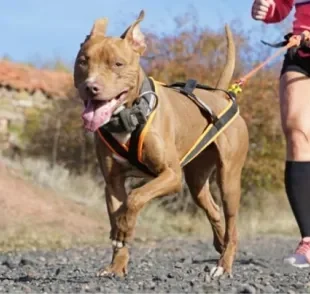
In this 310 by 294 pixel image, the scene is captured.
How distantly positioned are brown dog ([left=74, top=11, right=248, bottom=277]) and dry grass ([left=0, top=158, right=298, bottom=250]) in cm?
642

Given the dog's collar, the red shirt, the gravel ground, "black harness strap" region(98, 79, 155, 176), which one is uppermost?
the red shirt

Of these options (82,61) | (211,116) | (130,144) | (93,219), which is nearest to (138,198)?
(130,144)

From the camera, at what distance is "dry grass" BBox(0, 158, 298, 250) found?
55.5 ft

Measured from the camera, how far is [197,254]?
13.6 meters

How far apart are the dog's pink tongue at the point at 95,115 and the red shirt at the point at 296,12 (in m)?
1.53

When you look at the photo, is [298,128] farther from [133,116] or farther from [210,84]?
[210,84]

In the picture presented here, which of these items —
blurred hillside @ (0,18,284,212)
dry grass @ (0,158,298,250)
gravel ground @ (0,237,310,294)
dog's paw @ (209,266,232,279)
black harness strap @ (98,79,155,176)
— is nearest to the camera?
gravel ground @ (0,237,310,294)

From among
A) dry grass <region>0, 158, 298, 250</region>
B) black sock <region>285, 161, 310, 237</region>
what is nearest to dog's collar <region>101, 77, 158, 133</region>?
black sock <region>285, 161, 310, 237</region>

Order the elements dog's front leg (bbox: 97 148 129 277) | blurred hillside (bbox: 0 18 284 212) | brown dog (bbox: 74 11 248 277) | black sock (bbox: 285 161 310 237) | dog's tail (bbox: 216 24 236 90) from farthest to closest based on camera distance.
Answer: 1. blurred hillside (bbox: 0 18 284 212)
2. dog's tail (bbox: 216 24 236 90)
3. black sock (bbox: 285 161 310 237)
4. dog's front leg (bbox: 97 148 129 277)
5. brown dog (bbox: 74 11 248 277)

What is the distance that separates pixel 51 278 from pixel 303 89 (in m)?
2.34

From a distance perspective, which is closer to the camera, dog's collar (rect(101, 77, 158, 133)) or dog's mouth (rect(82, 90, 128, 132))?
dog's mouth (rect(82, 90, 128, 132))

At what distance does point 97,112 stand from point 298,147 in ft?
4.95

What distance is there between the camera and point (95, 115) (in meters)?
7.34

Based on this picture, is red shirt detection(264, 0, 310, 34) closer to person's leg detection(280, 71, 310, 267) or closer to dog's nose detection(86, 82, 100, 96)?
person's leg detection(280, 71, 310, 267)
